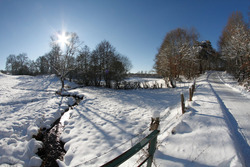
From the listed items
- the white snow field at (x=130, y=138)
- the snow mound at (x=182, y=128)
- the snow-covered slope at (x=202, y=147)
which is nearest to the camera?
the snow-covered slope at (x=202, y=147)

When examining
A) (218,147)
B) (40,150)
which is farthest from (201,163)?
(40,150)

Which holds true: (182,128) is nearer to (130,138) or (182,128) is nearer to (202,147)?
(202,147)

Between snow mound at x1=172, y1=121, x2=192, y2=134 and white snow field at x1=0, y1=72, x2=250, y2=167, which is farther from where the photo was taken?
snow mound at x1=172, y1=121, x2=192, y2=134

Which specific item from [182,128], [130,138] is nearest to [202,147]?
[182,128]

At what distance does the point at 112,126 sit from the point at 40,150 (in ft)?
9.22

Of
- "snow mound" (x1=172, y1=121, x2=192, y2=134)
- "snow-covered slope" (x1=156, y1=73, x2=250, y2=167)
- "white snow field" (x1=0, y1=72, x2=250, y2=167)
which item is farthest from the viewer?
"snow mound" (x1=172, y1=121, x2=192, y2=134)

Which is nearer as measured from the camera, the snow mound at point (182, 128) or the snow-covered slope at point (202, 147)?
the snow-covered slope at point (202, 147)

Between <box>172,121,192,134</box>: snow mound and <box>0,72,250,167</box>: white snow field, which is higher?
<box>172,121,192,134</box>: snow mound

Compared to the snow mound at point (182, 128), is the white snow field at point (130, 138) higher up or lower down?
lower down

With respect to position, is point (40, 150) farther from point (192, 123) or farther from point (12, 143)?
point (192, 123)

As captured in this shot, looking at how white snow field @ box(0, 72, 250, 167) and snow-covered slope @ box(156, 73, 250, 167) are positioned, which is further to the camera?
white snow field @ box(0, 72, 250, 167)

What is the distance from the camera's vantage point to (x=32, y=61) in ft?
156

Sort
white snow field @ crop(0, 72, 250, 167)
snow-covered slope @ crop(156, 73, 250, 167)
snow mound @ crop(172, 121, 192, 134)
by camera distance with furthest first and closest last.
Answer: snow mound @ crop(172, 121, 192, 134) → white snow field @ crop(0, 72, 250, 167) → snow-covered slope @ crop(156, 73, 250, 167)

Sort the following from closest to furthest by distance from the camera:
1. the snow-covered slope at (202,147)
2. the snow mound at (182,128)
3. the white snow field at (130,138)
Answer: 1. the snow-covered slope at (202,147)
2. the white snow field at (130,138)
3. the snow mound at (182,128)
